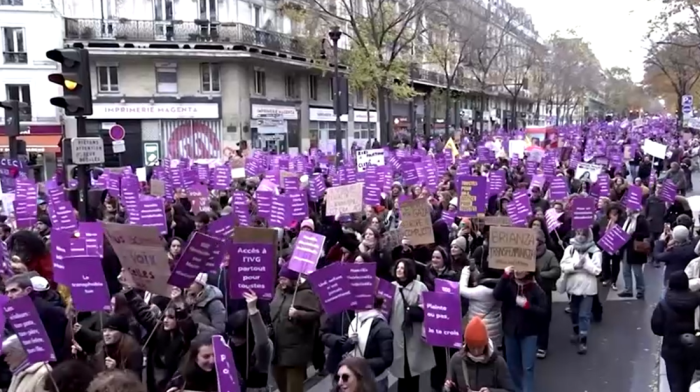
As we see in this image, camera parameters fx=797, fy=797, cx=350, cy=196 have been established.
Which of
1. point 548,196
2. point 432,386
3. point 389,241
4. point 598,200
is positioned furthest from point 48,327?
point 548,196

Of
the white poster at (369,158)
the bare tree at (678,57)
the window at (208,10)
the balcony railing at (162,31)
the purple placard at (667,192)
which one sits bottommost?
the purple placard at (667,192)

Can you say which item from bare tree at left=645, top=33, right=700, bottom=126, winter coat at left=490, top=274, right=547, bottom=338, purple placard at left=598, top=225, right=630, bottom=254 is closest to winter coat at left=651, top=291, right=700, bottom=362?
winter coat at left=490, top=274, right=547, bottom=338

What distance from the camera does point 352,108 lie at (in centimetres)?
4962

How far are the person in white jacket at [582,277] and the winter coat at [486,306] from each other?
7.19 ft

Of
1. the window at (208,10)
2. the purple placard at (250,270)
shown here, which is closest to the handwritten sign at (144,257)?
the purple placard at (250,270)

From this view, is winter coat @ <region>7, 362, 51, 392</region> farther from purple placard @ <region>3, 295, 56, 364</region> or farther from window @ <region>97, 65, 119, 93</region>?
window @ <region>97, 65, 119, 93</region>

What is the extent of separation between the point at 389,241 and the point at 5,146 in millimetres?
30448

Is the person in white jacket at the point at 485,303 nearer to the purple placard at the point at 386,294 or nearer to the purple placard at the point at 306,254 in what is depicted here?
the purple placard at the point at 386,294

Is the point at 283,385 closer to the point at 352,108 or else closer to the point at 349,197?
the point at 349,197

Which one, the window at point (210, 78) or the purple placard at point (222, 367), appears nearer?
the purple placard at point (222, 367)

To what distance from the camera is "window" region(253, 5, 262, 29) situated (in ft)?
131

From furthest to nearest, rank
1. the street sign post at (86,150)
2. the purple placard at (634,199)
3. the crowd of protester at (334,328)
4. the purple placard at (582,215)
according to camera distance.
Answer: the purple placard at (634,199) < the purple placard at (582,215) < the street sign post at (86,150) < the crowd of protester at (334,328)

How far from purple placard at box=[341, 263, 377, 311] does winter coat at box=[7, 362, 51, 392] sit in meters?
2.39

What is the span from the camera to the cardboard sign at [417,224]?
9492 millimetres
